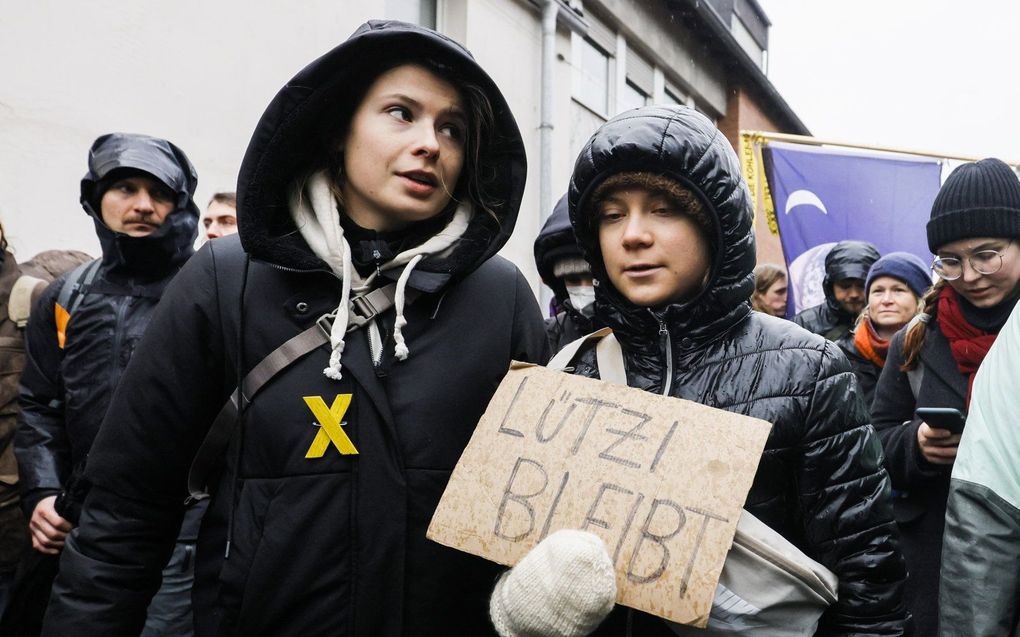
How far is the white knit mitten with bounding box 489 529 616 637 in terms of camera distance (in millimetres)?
1174

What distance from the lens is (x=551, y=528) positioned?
1334 millimetres

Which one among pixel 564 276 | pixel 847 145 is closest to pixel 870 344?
pixel 564 276

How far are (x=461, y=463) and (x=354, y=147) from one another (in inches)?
28.6

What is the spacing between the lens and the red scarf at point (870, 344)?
3844 mm

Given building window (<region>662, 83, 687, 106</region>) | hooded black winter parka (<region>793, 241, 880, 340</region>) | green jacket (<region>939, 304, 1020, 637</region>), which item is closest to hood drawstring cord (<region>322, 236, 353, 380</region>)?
green jacket (<region>939, 304, 1020, 637</region>)

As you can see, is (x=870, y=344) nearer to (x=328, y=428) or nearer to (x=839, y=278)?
(x=839, y=278)

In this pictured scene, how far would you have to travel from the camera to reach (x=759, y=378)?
154 cm

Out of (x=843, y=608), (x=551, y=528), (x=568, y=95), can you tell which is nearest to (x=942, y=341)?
(x=843, y=608)

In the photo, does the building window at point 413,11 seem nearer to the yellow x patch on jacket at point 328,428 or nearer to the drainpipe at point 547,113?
the drainpipe at point 547,113

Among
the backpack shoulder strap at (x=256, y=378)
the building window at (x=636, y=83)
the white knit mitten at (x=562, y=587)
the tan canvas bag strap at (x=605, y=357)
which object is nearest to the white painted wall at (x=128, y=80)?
the backpack shoulder strap at (x=256, y=378)

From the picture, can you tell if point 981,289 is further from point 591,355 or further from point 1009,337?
point 591,355

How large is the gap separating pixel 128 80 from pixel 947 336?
4639 millimetres

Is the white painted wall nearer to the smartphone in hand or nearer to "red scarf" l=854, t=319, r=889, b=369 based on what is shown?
the smartphone in hand

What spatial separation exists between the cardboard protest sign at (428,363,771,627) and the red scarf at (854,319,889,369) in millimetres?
2891
